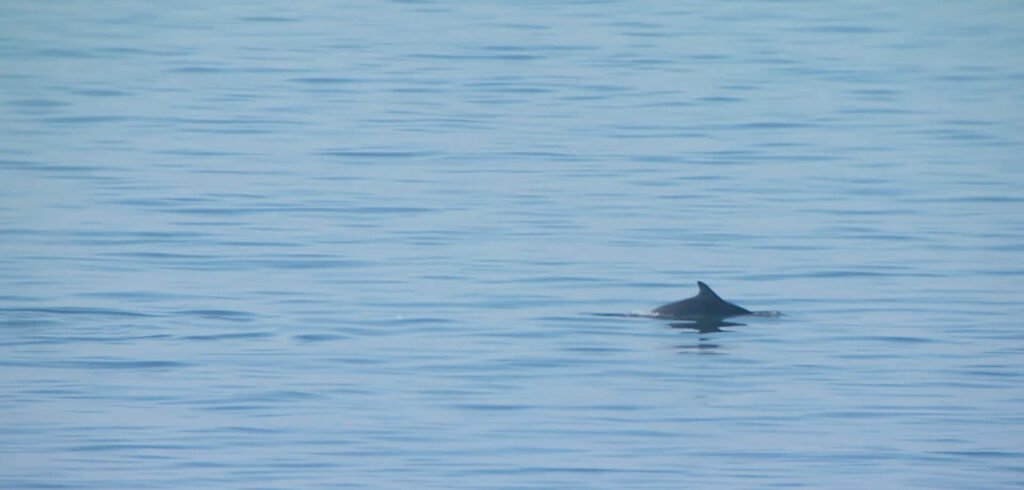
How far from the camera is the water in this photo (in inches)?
488

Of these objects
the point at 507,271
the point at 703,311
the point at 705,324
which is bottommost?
the point at 705,324

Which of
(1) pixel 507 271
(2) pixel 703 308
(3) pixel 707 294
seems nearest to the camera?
(3) pixel 707 294

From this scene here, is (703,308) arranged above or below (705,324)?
above

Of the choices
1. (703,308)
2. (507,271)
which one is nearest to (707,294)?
(703,308)

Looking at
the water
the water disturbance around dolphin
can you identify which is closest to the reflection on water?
the water disturbance around dolphin

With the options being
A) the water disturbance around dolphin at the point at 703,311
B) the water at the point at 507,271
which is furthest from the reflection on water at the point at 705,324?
the water at the point at 507,271

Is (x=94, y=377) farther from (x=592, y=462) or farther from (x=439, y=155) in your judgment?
(x=439, y=155)

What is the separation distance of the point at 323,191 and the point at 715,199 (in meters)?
4.49

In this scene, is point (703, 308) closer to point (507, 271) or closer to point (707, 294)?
point (707, 294)

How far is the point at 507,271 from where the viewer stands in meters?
18.4

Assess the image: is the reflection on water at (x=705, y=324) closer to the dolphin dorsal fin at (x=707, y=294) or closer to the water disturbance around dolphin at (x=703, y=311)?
the water disturbance around dolphin at (x=703, y=311)

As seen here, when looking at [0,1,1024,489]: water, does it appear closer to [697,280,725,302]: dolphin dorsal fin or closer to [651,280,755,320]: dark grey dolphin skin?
[651,280,755,320]: dark grey dolphin skin

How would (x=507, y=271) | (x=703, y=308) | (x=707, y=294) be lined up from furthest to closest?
(x=507, y=271) < (x=703, y=308) < (x=707, y=294)

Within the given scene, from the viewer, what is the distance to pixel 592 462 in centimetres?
1199
